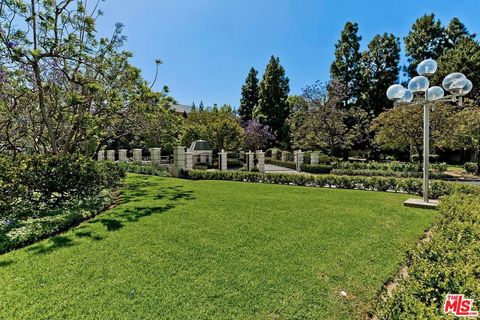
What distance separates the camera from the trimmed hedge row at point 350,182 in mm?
8345

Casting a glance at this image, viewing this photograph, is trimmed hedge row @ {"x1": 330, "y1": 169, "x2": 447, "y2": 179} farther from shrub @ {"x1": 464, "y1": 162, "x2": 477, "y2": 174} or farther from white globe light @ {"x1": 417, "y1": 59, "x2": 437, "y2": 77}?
white globe light @ {"x1": 417, "y1": 59, "x2": 437, "y2": 77}

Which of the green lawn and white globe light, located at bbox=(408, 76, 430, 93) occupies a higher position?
white globe light, located at bbox=(408, 76, 430, 93)

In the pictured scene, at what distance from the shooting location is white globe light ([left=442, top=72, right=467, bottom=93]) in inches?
219

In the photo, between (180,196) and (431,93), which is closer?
(431,93)

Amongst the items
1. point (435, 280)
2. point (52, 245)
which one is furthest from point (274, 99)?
point (435, 280)

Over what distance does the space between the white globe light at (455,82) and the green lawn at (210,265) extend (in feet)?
9.48

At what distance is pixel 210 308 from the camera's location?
2.65 m

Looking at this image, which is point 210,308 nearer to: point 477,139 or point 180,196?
point 180,196

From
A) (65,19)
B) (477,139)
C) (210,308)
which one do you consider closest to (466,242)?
(210,308)

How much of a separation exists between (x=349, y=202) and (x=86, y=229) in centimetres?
653

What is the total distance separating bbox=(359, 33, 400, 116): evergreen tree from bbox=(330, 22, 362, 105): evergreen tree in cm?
88

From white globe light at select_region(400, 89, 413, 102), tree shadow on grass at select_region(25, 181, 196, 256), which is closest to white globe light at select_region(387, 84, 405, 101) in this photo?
white globe light at select_region(400, 89, 413, 102)

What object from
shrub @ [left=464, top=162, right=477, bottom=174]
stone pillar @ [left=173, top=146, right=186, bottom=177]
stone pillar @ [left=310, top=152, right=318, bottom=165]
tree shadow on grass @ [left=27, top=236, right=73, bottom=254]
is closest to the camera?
tree shadow on grass @ [left=27, top=236, right=73, bottom=254]

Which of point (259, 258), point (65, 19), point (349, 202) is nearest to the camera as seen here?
point (259, 258)
